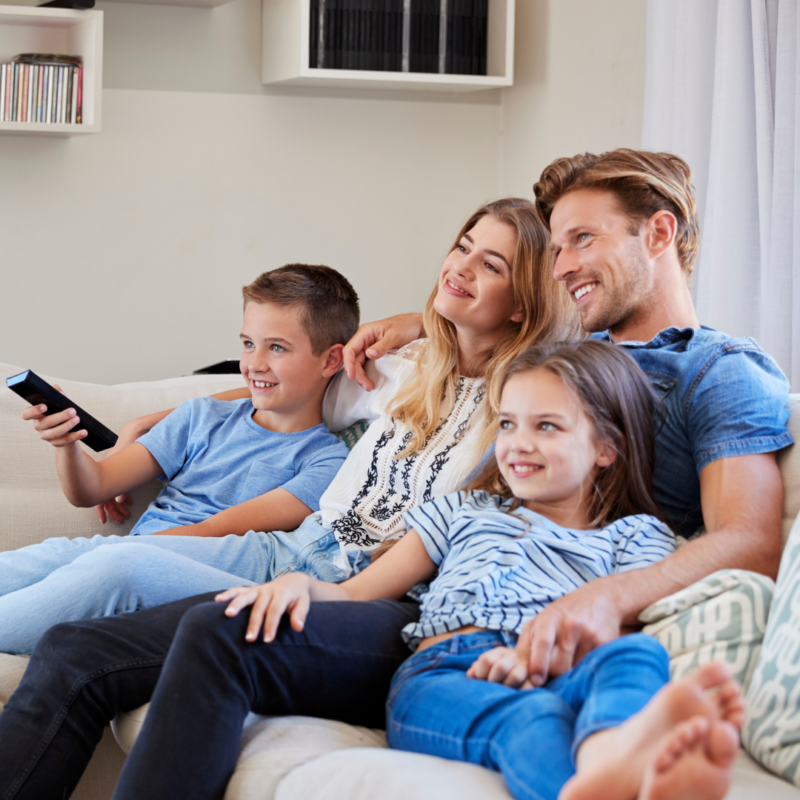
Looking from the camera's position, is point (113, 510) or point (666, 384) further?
point (113, 510)

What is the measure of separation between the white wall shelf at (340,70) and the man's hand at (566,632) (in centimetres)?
196

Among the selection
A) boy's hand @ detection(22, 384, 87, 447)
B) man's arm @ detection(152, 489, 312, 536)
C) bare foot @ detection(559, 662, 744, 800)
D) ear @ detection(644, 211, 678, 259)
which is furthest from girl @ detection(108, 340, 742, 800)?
boy's hand @ detection(22, 384, 87, 447)

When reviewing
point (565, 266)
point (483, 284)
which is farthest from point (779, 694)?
point (483, 284)

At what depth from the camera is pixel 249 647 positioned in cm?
104

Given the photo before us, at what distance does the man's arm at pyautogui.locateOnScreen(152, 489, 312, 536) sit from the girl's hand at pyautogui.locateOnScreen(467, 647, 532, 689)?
0.67 m

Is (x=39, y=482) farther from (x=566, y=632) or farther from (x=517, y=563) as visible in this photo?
(x=566, y=632)

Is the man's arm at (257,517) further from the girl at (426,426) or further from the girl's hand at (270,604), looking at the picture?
the girl's hand at (270,604)

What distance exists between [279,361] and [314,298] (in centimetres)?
15

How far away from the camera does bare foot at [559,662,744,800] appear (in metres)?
0.74

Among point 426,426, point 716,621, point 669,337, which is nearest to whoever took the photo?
point 716,621

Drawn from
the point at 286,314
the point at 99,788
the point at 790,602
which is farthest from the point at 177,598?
the point at 790,602

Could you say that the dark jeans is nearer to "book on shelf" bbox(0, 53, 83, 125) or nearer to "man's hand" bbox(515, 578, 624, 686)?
"man's hand" bbox(515, 578, 624, 686)

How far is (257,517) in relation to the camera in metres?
1.62

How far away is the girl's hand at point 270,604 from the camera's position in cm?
105
